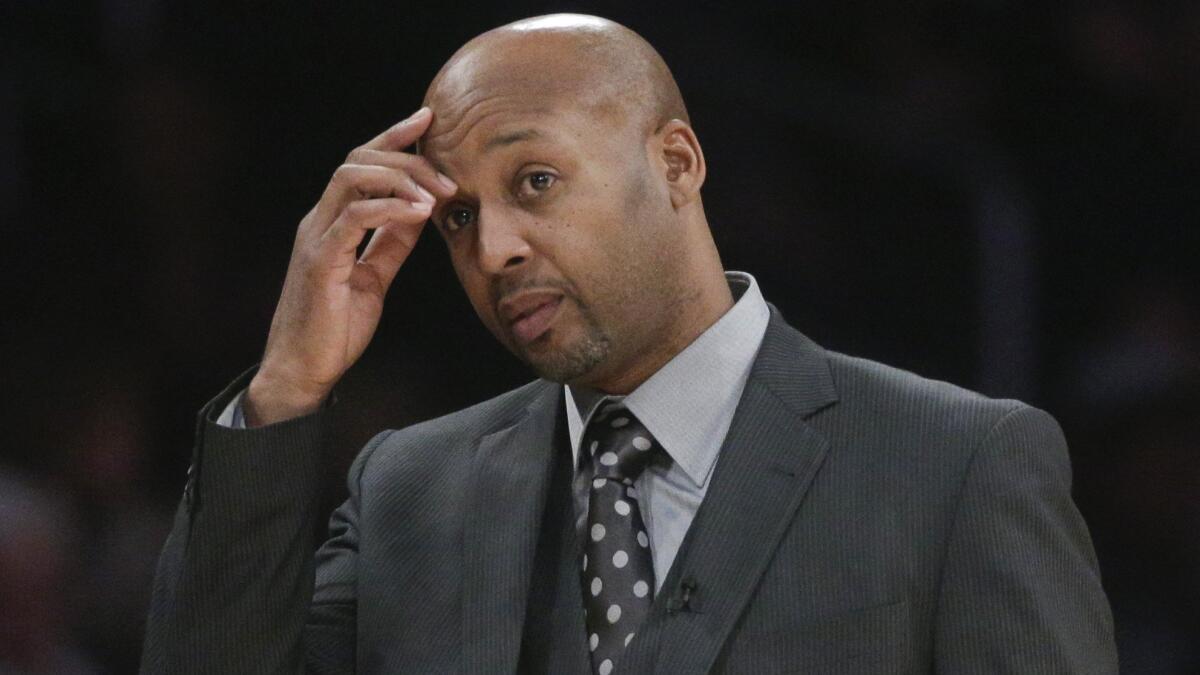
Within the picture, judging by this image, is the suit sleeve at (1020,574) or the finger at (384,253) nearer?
the suit sleeve at (1020,574)

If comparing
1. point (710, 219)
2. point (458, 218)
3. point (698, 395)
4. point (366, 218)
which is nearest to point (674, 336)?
point (698, 395)

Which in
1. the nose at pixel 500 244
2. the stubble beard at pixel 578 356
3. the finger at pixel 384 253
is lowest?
the stubble beard at pixel 578 356

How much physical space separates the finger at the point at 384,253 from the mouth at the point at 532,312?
21 centimetres

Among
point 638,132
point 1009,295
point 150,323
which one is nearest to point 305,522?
point 638,132

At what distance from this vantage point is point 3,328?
3.21 metres

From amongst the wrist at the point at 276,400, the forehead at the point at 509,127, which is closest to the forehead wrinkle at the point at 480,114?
the forehead at the point at 509,127

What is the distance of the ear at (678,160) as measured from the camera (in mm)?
2217

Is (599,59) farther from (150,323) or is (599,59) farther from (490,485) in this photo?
(150,323)

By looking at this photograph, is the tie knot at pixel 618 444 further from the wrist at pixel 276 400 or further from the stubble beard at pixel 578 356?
the wrist at pixel 276 400

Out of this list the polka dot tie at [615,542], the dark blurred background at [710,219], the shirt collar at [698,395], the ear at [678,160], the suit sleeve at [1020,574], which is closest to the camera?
the suit sleeve at [1020,574]

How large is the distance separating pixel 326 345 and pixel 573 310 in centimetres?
31

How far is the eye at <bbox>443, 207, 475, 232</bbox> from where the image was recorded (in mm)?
2135

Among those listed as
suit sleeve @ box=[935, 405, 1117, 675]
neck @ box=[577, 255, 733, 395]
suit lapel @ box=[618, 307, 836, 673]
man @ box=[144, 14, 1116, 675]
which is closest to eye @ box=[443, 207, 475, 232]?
man @ box=[144, 14, 1116, 675]

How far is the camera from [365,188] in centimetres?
211
